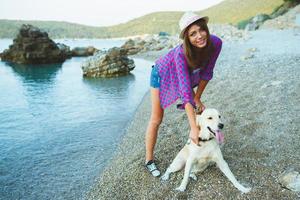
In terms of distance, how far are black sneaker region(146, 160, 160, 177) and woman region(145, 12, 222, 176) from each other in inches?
2.3

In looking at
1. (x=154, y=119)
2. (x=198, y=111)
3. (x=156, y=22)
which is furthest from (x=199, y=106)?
(x=156, y=22)

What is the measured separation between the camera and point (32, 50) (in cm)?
3541

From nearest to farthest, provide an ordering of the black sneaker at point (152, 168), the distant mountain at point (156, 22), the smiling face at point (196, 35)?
the smiling face at point (196, 35)
the black sneaker at point (152, 168)
the distant mountain at point (156, 22)

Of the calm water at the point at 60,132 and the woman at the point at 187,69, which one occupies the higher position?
the woman at the point at 187,69

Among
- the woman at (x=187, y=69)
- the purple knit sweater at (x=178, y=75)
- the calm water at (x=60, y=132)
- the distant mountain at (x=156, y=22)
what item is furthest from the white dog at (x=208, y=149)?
the distant mountain at (x=156, y=22)

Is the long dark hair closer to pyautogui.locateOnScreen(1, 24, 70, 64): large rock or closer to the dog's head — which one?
the dog's head

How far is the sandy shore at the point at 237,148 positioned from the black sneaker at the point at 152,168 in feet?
0.31

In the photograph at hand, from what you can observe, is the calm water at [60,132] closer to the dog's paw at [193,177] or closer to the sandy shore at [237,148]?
the sandy shore at [237,148]

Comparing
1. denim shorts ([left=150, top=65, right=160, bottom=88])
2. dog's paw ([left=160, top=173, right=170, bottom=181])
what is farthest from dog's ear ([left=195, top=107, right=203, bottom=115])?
dog's paw ([left=160, top=173, right=170, bottom=181])

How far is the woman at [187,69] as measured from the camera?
4.54m

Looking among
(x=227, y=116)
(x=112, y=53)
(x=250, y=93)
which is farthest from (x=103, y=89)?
(x=227, y=116)

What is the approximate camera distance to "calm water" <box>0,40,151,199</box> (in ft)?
22.3

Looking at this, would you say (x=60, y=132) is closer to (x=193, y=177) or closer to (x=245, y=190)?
(x=193, y=177)

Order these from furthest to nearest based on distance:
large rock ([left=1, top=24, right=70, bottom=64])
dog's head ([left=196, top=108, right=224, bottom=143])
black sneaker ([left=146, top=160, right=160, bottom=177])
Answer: large rock ([left=1, top=24, right=70, bottom=64]) → black sneaker ([left=146, top=160, right=160, bottom=177]) → dog's head ([left=196, top=108, right=224, bottom=143])
